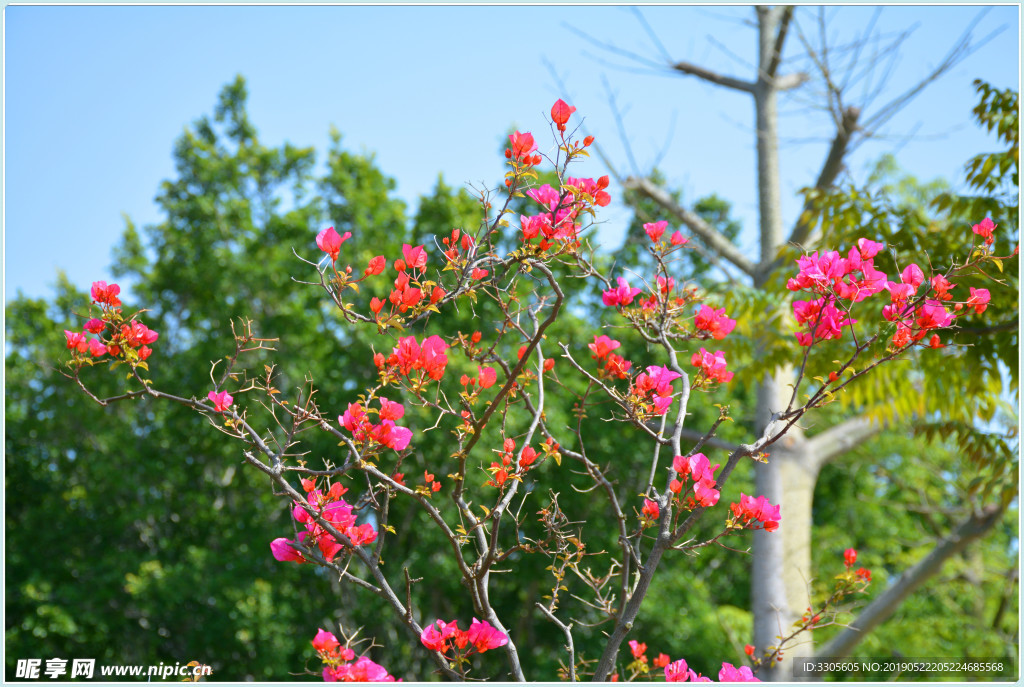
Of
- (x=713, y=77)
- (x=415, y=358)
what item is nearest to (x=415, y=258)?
(x=415, y=358)

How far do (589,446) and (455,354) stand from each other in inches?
68.4

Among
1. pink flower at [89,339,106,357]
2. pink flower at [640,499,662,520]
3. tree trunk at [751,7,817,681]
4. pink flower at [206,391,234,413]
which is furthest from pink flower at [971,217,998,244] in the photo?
tree trunk at [751,7,817,681]

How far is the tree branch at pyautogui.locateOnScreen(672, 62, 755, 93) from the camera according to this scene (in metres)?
5.56

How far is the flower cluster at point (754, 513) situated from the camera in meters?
1.63

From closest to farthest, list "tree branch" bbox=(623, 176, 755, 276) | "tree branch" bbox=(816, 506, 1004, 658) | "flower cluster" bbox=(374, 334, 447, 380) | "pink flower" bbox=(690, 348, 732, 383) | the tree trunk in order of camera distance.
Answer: "flower cluster" bbox=(374, 334, 447, 380)
"pink flower" bbox=(690, 348, 732, 383)
"tree branch" bbox=(816, 506, 1004, 658)
the tree trunk
"tree branch" bbox=(623, 176, 755, 276)

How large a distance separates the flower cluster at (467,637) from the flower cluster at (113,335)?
88cm

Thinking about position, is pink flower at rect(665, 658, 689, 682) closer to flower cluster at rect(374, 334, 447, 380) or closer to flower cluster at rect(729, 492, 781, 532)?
flower cluster at rect(729, 492, 781, 532)

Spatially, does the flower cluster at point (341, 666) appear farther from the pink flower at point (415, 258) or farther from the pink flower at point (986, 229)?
the pink flower at point (986, 229)

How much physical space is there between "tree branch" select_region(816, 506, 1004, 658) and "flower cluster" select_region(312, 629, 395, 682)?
3624 mm

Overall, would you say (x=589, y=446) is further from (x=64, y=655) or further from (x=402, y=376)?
(x=64, y=655)

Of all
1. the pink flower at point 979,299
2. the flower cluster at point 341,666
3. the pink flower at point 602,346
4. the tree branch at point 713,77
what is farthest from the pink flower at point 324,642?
the tree branch at point 713,77

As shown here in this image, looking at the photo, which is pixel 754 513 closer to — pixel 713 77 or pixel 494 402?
pixel 494 402

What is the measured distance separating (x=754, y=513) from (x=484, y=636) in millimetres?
650

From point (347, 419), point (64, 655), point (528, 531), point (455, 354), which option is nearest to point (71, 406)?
point (64, 655)
